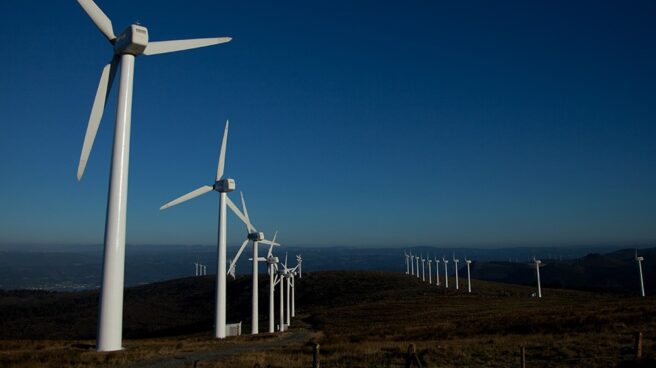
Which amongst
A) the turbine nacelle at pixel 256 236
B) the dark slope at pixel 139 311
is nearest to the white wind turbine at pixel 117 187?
the turbine nacelle at pixel 256 236

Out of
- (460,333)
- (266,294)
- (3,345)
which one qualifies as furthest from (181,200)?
(266,294)

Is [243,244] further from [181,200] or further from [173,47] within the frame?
[173,47]

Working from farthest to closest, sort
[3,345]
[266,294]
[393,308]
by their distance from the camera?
[266,294] < [393,308] < [3,345]

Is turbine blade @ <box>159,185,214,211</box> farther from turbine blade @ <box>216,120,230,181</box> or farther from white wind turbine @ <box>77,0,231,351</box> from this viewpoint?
white wind turbine @ <box>77,0,231,351</box>

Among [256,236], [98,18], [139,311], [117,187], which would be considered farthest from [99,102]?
[139,311]

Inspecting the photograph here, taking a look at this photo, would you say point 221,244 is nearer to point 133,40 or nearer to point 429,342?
point 429,342

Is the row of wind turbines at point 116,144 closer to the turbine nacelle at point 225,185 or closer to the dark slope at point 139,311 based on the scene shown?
the turbine nacelle at point 225,185

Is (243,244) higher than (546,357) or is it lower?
higher
